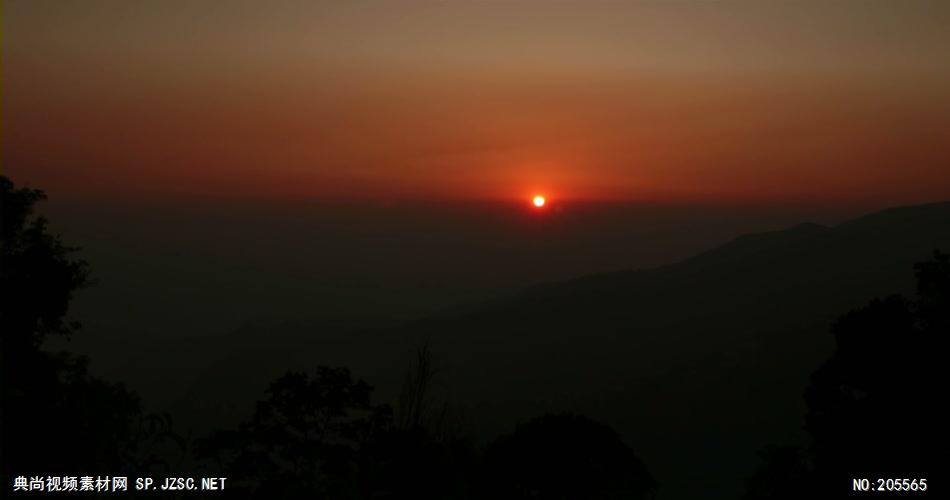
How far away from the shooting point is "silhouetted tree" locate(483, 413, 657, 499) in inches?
1024

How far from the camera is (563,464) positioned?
27.3 meters

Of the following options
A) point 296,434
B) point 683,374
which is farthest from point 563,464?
point 683,374

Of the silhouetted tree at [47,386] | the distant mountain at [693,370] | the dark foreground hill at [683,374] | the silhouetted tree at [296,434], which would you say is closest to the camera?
the silhouetted tree at [47,386]

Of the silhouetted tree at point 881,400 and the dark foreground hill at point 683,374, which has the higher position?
the dark foreground hill at point 683,374

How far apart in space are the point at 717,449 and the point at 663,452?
6.88 m

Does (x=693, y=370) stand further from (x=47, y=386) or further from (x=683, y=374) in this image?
(x=47, y=386)

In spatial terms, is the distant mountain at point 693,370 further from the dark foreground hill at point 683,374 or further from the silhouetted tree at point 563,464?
the silhouetted tree at point 563,464

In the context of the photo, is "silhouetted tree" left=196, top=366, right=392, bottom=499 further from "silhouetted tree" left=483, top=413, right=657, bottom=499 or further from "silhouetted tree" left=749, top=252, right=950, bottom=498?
"silhouetted tree" left=749, top=252, right=950, bottom=498

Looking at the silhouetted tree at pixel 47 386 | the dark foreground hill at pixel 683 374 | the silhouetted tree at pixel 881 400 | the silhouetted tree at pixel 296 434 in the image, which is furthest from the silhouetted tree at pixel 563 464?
the dark foreground hill at pixel 683 374

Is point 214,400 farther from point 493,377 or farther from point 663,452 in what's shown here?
point 663,452

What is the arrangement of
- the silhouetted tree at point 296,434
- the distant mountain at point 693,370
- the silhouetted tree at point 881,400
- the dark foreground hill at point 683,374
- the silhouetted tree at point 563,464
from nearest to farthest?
1. the silhouetted tree at point 296,434
2. the silhouetted tree at point 881,400
3. the silhouetted tree at point 563,464
4. the distant mountain at point 693,370
5. the dark foreground hill at point 683,374

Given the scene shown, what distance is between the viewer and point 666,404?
397 feet

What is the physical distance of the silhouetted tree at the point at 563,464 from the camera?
2602cm

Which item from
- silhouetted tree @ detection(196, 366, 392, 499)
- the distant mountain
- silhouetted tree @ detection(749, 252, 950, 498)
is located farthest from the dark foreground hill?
silhouetted tree @ detection(196, 366, 392, 499)
